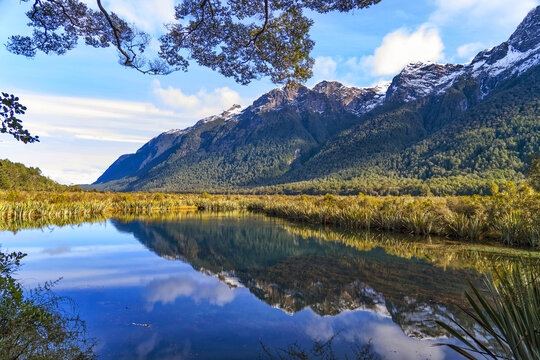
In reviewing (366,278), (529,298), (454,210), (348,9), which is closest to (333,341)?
(529,298)

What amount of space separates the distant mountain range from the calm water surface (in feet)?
99.9

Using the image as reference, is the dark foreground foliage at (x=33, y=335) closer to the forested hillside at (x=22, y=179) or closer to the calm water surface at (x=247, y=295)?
the calm water surface at (x=247, y=295)

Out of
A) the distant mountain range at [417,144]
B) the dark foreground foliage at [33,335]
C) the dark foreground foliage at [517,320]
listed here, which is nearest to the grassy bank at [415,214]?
the dark foreground foliage at [517,320]

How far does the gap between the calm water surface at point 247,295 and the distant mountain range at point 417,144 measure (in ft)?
99.9

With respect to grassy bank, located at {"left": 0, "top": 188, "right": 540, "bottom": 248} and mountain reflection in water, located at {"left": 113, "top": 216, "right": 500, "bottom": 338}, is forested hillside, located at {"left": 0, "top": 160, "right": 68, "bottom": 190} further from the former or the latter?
mountain reflection in water, located at {"left": 113, "top": 216, "right": 500, "bottom": 338}

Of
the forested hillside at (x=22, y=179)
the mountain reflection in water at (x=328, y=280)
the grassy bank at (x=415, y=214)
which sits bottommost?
the mountain reflection in water at (x=328, y=280)

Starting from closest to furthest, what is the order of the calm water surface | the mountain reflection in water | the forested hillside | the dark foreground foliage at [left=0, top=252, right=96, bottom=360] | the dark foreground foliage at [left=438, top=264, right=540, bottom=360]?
the dark foreground foliage at [left=438, top=264, right=540, bottom=360]
the dark foreground foliage at [left=0, top=252, right=96, bottom=360]
the calm water surface
the mountain reflection in water
the forested hillside

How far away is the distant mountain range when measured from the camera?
75375 millimetres

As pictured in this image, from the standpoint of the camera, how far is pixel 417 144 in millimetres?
105438

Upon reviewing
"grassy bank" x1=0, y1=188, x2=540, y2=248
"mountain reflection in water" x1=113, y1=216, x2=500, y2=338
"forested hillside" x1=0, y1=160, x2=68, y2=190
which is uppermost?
"forested hillside" x1=0, y1=160, x2=68, y2=190

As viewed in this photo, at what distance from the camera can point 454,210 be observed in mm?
15273

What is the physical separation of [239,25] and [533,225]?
11853 mm

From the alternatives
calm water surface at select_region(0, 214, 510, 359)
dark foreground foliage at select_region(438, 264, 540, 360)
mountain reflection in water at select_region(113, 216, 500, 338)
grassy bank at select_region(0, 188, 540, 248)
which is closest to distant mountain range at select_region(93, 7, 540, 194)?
grassy bank at select_region(0, 188, 540, 248)

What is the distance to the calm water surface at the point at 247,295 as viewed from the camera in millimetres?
4500
